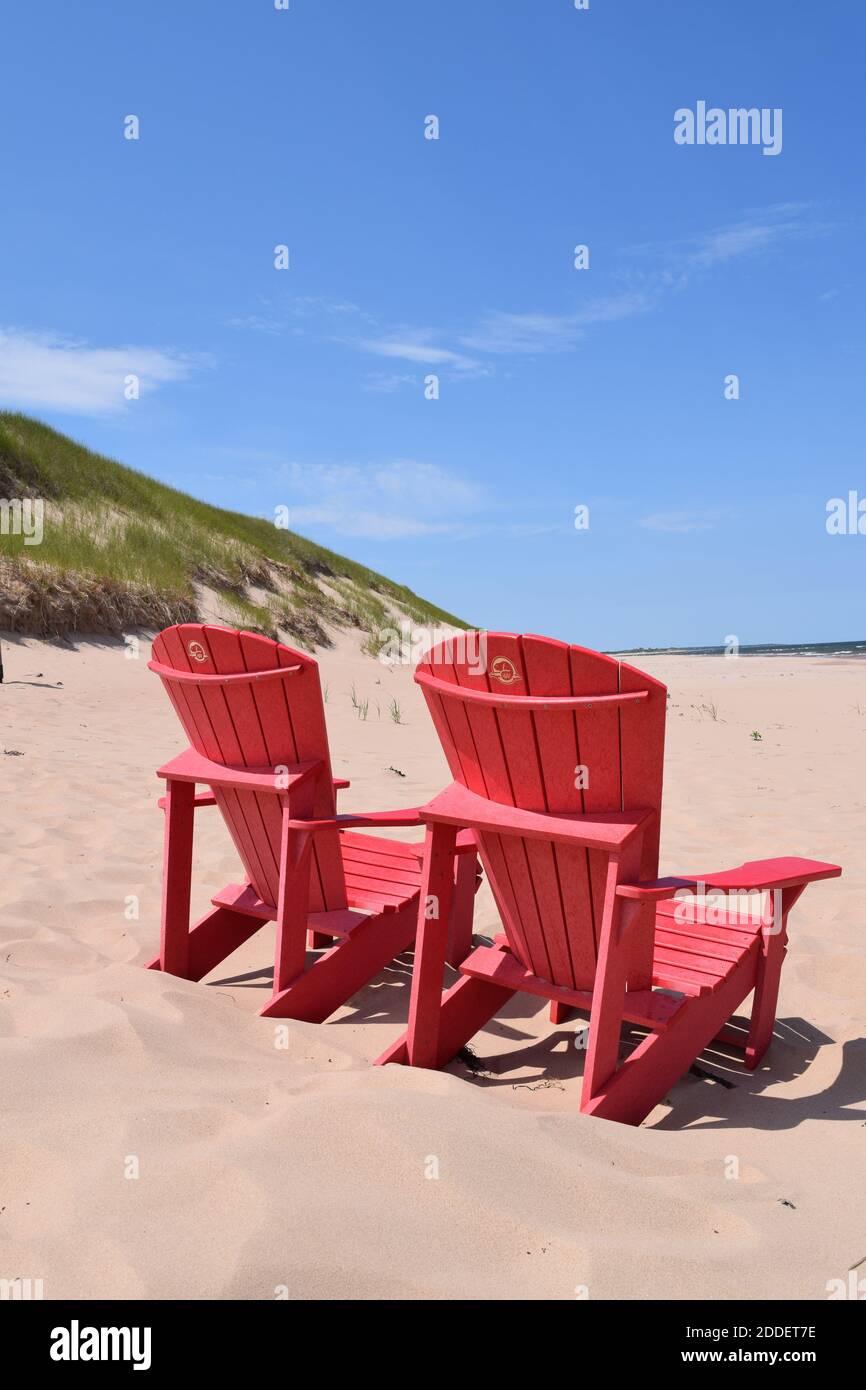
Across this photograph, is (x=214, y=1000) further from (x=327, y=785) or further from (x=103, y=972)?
(x=327, y=785)

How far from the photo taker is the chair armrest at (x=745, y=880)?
7.31ft

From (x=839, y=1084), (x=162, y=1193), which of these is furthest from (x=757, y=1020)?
(x=162, y=1193)

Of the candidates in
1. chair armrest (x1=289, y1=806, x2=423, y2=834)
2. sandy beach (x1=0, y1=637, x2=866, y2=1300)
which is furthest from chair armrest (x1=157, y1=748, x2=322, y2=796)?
sandy beach (x1=0, y1=637, x2=866, y2=1300)

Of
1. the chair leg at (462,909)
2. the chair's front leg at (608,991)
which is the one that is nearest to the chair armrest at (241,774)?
the chair leg at (462,909)

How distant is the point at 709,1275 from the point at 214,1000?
1.75 meters

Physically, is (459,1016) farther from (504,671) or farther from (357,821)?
(504,671)

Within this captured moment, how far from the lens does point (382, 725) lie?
10.9 metres

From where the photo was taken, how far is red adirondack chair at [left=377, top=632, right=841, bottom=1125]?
226 centimetres

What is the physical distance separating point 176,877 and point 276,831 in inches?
18.7

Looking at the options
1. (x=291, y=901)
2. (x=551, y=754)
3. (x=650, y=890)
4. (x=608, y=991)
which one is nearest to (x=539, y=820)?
(x=551, y=754)

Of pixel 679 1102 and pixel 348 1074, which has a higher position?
pixel 348 1074

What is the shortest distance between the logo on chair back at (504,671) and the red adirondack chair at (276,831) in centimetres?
64

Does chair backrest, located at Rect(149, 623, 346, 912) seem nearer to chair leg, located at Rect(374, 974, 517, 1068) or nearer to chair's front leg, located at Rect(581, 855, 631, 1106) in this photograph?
chair leg, located at Rect(374, 974, 517, 1068)

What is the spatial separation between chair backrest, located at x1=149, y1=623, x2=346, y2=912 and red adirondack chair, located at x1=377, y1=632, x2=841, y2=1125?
1.76ft
